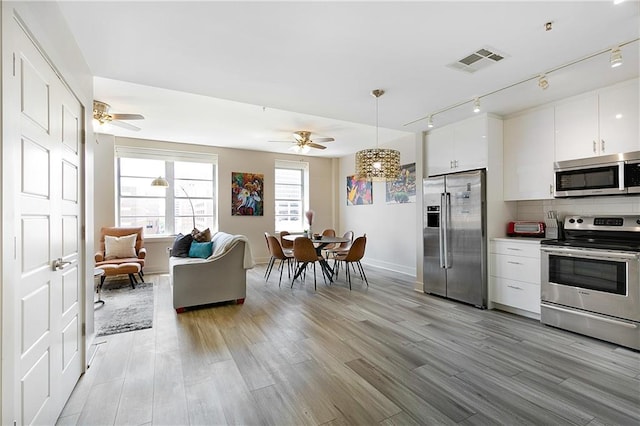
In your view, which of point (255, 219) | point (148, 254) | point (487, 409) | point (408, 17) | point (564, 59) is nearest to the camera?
point (487, 409)

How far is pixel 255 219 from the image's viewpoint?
23.8 ft

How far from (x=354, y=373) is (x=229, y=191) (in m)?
5.47

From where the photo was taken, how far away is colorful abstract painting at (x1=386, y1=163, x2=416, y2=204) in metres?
5.93

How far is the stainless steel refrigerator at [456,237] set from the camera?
3885mm

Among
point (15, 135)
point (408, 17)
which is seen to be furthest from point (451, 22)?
point (15, 135)

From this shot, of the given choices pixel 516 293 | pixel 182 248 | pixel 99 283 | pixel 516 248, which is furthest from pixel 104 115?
pixel 516 293

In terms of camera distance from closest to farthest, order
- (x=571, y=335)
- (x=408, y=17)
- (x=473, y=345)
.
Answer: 1. (x=408, y=17)
2. (x=473, y=345)
3. (x=571, y=335)

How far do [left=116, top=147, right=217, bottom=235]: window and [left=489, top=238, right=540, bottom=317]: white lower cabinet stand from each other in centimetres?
562

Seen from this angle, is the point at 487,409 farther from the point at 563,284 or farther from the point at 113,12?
the point at 113,12

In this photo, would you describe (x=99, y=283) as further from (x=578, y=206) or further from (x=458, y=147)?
(x=578, y=206)

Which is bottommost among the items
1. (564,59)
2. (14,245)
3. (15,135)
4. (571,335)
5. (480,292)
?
(571,335)

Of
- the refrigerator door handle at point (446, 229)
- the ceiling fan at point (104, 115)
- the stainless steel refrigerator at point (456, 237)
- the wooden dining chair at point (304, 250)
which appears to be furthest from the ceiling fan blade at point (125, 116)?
the refrigerator door handle at point (446, 229)

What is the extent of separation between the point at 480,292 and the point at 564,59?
2.70 m

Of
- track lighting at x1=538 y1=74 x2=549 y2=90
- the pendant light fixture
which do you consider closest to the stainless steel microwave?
track lighting at x1=538 y1=74 x2=549 y2=90
